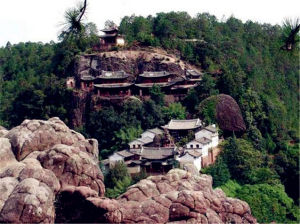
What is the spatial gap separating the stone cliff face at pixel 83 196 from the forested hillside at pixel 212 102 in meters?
10.5

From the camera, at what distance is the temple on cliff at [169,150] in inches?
958

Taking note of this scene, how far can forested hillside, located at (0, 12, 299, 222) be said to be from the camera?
25234mm

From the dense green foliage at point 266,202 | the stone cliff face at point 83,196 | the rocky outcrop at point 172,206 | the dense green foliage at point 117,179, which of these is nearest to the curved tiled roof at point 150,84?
the dense green foliage at point 117,179

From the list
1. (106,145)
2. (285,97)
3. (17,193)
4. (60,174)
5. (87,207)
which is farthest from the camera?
(285,97)

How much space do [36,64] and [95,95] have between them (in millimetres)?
12544

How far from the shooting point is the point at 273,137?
1214 inches

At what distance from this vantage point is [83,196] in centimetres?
990

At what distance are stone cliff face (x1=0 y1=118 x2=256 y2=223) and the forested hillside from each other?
34.5ft

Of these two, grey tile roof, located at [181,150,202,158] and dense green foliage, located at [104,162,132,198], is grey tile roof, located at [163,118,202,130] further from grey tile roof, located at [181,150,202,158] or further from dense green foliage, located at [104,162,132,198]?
dense green foliage, located at [104,162,132,198]

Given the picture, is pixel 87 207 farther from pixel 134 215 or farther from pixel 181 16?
pixel 181 16

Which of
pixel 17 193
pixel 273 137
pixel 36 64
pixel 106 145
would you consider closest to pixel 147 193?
pixel 17 193

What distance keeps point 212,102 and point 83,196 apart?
20.0 metres

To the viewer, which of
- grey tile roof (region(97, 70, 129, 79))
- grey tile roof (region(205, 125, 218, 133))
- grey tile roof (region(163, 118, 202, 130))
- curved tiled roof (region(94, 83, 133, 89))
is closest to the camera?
grey tile roof (region(205, 125, 218, 133))

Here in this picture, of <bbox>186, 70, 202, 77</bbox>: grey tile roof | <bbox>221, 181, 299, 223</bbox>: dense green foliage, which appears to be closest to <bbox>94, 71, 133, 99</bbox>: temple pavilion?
<bbox>186, 70, 202, 77</bbox>: grey tile roof
